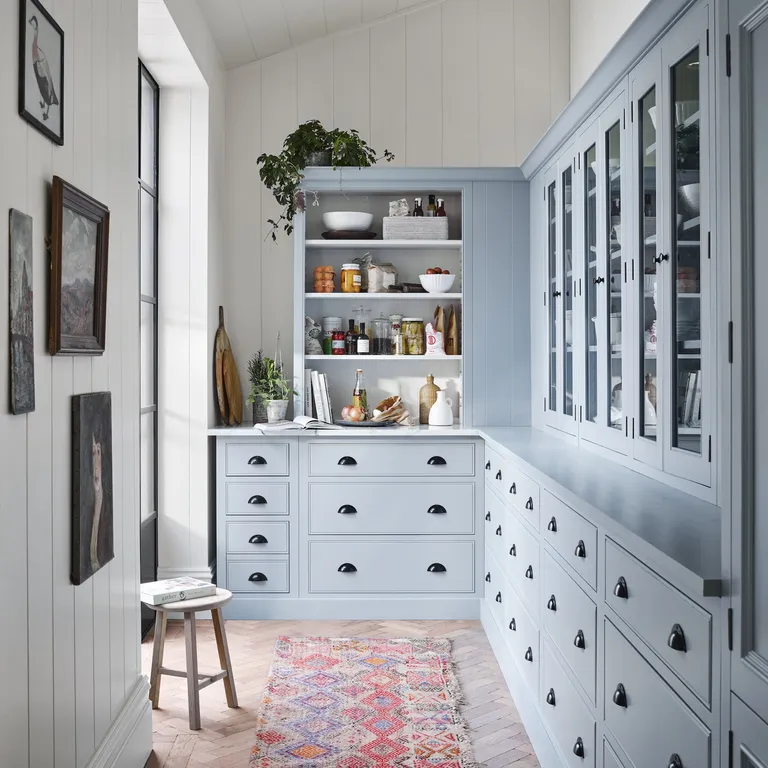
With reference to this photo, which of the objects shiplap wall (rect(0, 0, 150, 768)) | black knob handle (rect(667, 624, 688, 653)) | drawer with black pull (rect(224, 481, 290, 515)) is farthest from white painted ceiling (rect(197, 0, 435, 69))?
black knob handle (rect(667, 624, 688, 653))

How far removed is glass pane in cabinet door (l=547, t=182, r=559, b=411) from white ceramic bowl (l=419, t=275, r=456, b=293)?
0.63m

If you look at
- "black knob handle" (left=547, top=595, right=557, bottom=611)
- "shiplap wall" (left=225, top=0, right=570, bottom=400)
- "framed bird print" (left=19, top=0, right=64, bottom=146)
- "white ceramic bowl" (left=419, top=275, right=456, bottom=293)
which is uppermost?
"shiplap wall" (left=225, top=0, right=570, bottom=400)

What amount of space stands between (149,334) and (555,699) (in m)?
2.46

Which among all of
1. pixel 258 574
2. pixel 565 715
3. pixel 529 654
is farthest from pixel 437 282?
pixel 565 715

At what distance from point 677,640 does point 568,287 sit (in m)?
2.12

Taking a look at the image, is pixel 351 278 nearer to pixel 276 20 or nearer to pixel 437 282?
pixel 437 282

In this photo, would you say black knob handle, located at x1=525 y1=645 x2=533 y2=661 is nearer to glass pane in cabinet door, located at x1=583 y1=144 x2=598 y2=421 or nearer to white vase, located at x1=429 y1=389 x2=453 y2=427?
glass pane in cabinet door, located at x1=583 y1=144 x2=598 y2=421

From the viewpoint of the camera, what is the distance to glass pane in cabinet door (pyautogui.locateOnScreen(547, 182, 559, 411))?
3.57m

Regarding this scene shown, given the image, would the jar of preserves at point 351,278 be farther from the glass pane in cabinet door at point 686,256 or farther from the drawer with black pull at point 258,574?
the glass pane in cabinet door at point 686,256

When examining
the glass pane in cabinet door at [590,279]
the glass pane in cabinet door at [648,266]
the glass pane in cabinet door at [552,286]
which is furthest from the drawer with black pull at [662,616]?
the glass pane in cabinet door at [552,286]

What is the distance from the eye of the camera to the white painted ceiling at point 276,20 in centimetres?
375

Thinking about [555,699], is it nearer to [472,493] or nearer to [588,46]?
[472,493]

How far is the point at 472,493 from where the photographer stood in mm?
3871

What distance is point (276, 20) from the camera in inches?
156
